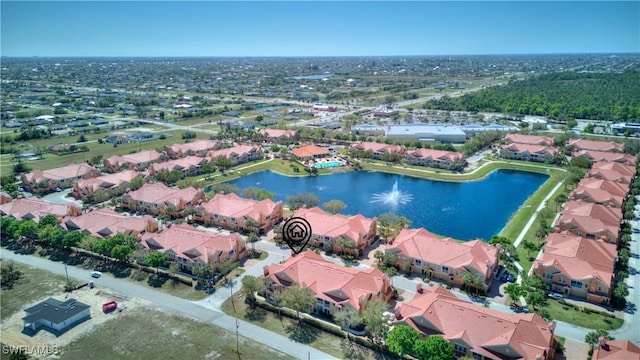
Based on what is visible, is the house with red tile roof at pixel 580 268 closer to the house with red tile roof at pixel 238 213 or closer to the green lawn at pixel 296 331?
the green lawn at pixel 296 331

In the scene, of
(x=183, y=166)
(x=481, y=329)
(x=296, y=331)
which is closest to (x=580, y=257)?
(x=481, y=329)

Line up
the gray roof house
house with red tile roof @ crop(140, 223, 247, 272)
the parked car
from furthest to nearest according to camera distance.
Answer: house with red tile roof @ crop(140, 223, 247, 272) → the parked car → the gray roof house

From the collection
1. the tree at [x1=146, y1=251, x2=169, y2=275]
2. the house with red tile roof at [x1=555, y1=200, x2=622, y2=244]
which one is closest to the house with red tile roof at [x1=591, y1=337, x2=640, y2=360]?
the house with red tile roof at [x1=555, y1=200, x2=622, y2=244]

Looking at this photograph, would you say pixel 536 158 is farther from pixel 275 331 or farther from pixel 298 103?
pixel 298 103

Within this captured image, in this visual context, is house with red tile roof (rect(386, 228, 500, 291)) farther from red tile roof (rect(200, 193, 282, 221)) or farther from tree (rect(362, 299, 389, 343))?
red tile roof (rect(200, 193, 282, 221))

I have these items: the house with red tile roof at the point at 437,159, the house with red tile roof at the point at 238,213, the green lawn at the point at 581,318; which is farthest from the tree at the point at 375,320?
the house with red tile roof at the point at 437,159

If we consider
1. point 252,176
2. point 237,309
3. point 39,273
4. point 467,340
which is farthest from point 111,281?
point 252,176
